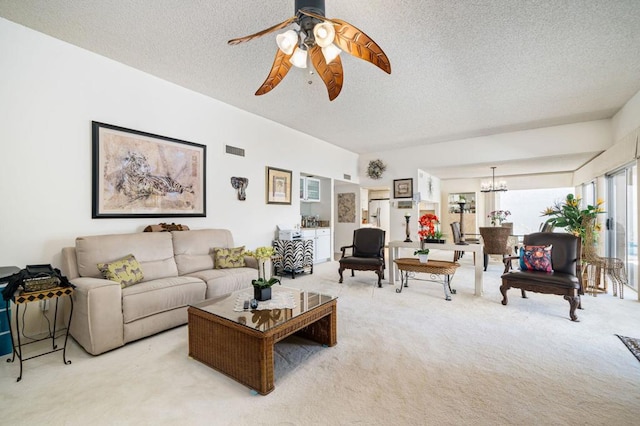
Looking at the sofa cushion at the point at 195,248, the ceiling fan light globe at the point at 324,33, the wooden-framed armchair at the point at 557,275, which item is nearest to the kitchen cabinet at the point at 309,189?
the sofa cushion at the point at 195,248

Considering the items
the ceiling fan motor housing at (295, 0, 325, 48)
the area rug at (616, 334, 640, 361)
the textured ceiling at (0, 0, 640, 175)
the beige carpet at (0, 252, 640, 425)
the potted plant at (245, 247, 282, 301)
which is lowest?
the beige carpet at (0, 252, 640, 425)

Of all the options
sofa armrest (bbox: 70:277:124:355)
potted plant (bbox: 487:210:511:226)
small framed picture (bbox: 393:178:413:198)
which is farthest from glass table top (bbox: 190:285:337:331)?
potted plant (bbox: 487:210:511:226)

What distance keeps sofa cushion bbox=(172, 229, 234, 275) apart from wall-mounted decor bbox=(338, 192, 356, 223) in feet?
15.6

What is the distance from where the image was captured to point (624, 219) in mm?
4758

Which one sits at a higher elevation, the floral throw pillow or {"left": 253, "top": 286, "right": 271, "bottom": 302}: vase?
the floral throw pillow

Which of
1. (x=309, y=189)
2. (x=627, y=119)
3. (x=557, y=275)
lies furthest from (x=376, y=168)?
(x=557, y=275)

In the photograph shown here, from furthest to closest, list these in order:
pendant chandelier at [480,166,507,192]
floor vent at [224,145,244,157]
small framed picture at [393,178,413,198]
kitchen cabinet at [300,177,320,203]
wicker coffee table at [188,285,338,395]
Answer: pendant chandelier at [480,166,507,192], small framed picture at [393,178,413,198], kitchen cabinet at [300,177,320,203], floor vent at [224,145,244,157], wicker coffee table at [188,285,338,395]

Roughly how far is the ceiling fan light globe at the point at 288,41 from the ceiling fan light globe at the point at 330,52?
8.9 inches

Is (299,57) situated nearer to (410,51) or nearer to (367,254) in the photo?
(410,51)

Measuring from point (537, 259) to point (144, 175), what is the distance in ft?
17.0

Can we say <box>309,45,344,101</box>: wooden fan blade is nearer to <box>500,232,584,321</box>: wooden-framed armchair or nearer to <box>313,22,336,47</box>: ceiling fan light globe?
<box>313,22,336,47</box>: ceiling fan light globe

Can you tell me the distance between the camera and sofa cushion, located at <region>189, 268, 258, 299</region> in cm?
326

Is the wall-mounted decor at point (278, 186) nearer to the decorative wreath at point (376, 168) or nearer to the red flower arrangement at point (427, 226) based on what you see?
the red flower arrangement at point (427, 226)

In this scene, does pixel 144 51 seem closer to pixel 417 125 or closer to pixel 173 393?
pixel 173 393
